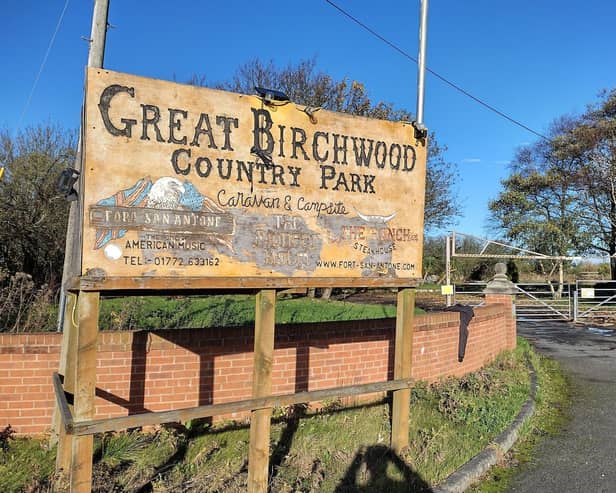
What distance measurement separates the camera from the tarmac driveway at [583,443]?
16.1 feet

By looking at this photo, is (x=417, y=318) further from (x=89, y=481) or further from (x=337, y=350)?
(x=89, y=481)

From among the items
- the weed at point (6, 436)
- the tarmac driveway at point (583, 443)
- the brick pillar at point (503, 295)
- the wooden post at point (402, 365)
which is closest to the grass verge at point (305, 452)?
the weed at point (6, 436)

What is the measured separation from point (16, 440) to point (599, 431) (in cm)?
634

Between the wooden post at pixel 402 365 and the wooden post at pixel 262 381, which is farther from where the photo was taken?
the wooden post at pixel 402 365

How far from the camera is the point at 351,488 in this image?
14.0ft

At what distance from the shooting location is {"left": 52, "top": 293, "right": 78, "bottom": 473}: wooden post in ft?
13.9

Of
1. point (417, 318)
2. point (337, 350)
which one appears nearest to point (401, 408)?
point (337, 350)

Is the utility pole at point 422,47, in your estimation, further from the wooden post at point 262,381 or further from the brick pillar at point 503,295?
the brick pillar at point 503,295

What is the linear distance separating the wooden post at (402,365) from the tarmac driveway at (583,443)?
3.45 feet

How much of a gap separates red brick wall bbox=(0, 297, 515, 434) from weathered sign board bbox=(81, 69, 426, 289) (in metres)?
1.64

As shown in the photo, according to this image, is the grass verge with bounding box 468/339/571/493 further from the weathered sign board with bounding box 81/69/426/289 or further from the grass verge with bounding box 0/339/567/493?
the weathered sign board with bounding box 81/69/426/289

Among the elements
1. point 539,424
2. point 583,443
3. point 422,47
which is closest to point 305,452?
point 583,443

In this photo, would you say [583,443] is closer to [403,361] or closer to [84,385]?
[403,361]

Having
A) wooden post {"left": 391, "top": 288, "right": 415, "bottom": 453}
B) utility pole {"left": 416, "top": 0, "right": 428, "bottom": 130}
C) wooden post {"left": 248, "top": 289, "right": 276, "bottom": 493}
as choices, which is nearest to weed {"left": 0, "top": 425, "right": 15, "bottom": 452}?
wooden post {"left": 248, "top": 289, "right": 276, "bottom": 493}
